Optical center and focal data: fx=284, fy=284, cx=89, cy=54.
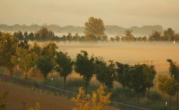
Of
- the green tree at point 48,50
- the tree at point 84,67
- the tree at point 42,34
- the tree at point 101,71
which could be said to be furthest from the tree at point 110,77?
the tree at point 42,34

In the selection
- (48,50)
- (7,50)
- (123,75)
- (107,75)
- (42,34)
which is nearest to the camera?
(123,75)

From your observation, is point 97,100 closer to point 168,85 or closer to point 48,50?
point 168,85

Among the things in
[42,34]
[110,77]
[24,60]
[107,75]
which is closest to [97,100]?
[107,75]

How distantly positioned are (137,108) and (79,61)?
12.9 m

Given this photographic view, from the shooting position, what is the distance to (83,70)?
44.2 m

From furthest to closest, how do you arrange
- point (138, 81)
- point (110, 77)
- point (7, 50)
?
point (7, 50) < point (110, 77) < point (138, 81)

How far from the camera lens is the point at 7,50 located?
53.4 meters

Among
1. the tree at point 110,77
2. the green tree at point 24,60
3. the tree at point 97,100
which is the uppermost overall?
the tree at point 97,100

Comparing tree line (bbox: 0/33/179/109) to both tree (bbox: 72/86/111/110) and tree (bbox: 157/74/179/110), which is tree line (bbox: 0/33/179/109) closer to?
tree (bbox: 157/74/179/110)

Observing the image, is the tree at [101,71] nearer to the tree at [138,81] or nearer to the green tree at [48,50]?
the tree at [138,81]

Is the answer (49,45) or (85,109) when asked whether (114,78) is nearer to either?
(49,45)

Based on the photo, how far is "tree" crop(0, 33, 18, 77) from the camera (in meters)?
51.9

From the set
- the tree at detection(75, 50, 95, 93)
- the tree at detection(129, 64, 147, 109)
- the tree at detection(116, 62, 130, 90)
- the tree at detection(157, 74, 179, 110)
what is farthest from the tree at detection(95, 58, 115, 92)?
the tree at detection(157, 74, 179, 110)

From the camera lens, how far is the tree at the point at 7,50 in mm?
51906
